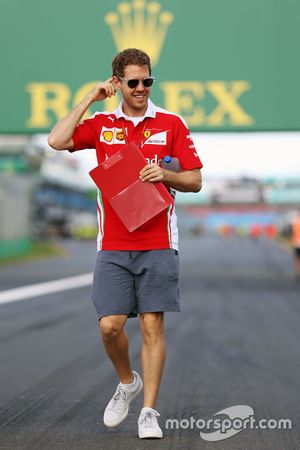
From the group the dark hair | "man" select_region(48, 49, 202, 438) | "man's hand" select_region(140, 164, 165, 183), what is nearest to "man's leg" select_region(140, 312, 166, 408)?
"man" select_region(48, 49, 202, 438)

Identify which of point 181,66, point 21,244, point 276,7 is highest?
point 276,7

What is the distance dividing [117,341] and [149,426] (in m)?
0.50

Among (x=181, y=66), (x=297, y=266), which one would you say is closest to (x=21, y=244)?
(x=297, y=266)

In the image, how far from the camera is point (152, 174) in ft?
15.4

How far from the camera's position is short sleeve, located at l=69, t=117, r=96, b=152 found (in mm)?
4902

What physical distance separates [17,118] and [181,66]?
3362 millimetres

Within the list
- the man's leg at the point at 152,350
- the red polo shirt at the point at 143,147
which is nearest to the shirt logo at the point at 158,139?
the red polo shirt at the point at 143,147

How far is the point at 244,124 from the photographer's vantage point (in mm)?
17156

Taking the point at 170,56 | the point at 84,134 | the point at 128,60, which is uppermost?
the point at 170,56

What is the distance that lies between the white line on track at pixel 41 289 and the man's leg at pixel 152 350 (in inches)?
373

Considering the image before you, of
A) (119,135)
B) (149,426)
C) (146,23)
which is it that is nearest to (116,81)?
(119,135)

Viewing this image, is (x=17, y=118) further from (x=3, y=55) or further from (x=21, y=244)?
(x=21, y=244)

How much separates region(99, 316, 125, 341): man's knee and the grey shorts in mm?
33

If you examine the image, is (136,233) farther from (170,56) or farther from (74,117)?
(170,56)
